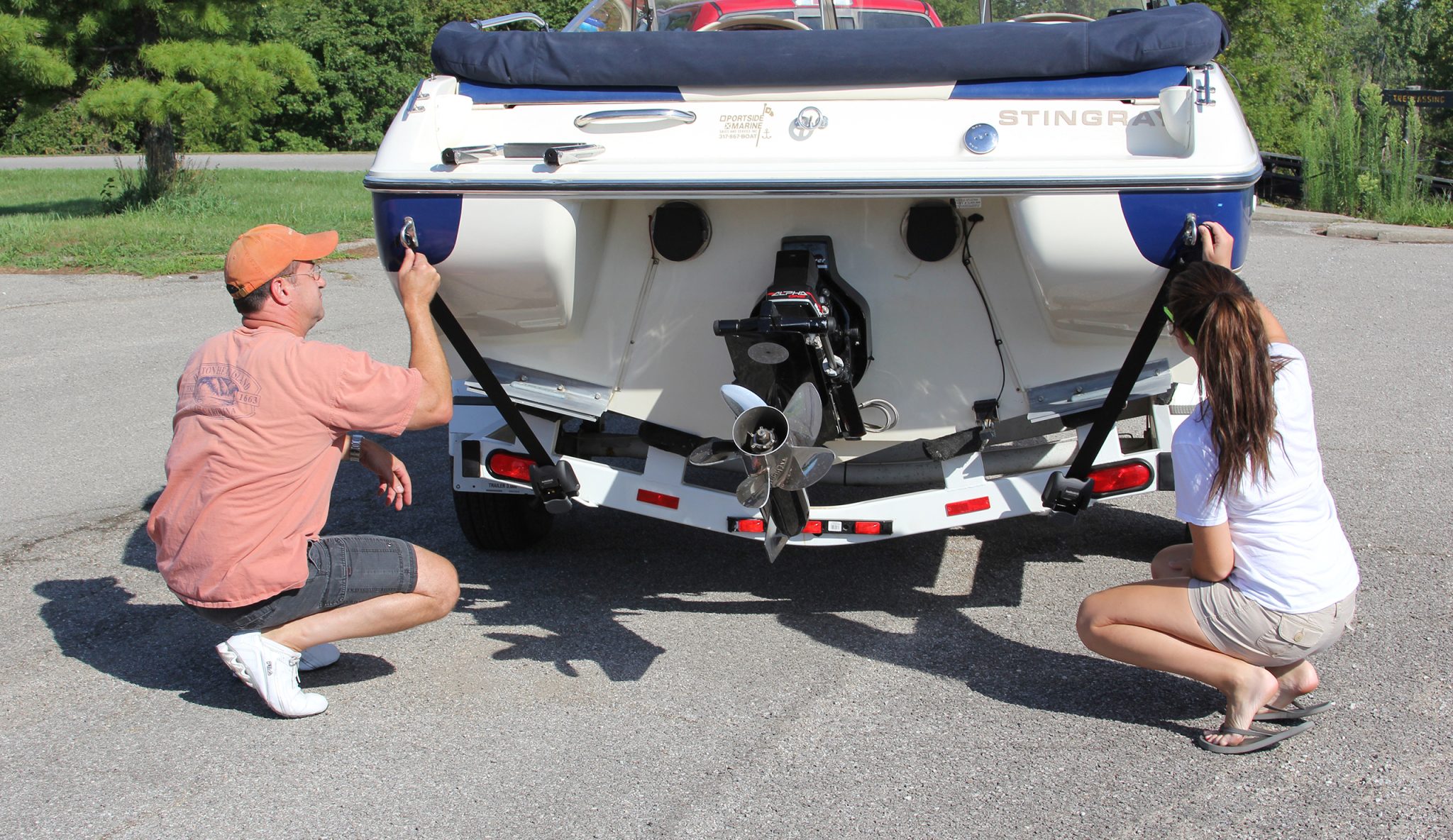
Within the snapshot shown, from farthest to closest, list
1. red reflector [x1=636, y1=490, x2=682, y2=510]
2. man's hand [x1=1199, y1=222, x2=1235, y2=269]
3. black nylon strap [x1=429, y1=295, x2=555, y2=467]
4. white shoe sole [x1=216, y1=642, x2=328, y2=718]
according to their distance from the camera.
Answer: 1. red reflector [x1=636, y1=490, x2=682, y2=510]
2. black nylon strap [x1=429, y1=295, x2=555, y2=467]
3. white shoe sole [x1=216, y1=642, x2=328, y2=718]
4. man's hand [x1=1199, y1=222, x2=1235, y2=269]

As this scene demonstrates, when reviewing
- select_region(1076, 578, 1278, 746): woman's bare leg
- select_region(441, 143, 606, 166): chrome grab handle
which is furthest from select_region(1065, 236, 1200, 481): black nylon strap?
select_region(441, 143, 606, 166): chrome grab handle

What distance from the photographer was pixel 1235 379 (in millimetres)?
2953

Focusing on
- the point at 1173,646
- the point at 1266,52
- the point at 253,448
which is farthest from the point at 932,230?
the point at 1266,52

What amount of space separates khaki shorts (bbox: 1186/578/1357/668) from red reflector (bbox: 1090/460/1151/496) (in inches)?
29.3

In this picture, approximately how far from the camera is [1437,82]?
28906 millimetres

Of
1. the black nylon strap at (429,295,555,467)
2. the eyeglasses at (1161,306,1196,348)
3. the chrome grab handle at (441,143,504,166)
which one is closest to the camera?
the eyeglasses at (1161,306,1196,348)

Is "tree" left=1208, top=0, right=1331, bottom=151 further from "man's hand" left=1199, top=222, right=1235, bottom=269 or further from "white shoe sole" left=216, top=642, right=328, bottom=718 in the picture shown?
"white shoe sole" left=216, top=642, right=328, bottom=718

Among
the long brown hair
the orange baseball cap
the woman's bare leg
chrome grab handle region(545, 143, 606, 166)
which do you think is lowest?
the woman's bare leg

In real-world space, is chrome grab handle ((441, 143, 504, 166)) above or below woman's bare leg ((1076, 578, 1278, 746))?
above

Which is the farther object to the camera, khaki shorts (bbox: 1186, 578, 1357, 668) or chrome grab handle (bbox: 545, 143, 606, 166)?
chrome grab handle (bbox: 545, 143, 606, 166)

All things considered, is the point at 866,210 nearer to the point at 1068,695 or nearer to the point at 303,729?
the point at 1068,695

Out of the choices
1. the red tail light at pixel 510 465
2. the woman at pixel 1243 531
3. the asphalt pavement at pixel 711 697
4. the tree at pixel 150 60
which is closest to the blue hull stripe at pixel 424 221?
the red tail light at pixel 510 465

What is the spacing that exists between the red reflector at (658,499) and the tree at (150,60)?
10.6 meters

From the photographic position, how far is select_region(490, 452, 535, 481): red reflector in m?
4.17
